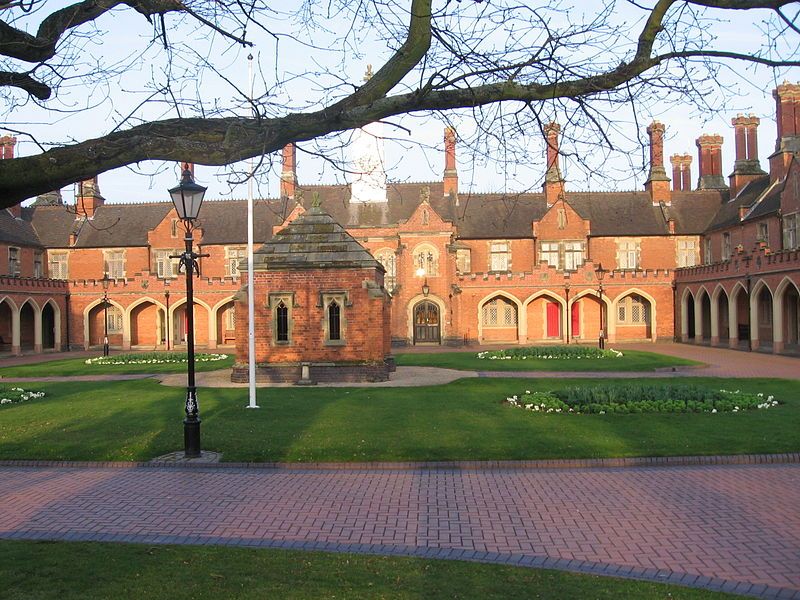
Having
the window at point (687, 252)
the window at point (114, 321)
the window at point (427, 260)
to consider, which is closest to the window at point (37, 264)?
the window at point (114, 321)

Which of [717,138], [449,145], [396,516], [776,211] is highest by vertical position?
[717,138]

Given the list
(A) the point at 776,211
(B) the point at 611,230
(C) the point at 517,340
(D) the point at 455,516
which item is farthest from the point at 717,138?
(D) the point at 455,516

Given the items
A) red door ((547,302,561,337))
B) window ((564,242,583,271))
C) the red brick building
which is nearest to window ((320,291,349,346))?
the red brick building

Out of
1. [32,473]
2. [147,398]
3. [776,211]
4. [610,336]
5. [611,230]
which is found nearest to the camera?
[32,473]

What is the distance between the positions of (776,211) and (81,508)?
134 ft

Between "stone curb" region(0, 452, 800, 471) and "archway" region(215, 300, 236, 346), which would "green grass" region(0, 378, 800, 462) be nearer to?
"stone curb" region(0, 452, 800, 471)

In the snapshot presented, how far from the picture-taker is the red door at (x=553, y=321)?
48969 mm

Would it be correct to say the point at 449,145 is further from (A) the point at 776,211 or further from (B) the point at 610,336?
(B) the point at 610,336

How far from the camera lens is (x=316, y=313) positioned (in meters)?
23.3

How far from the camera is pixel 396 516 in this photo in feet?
29.0

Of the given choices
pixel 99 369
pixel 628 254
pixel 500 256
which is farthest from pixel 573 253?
pixel 99 369

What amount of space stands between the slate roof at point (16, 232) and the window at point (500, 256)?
31637mm

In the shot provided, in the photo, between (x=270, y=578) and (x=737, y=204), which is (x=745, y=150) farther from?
(x=270, y=578)

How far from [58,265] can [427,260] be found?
26.9 m
